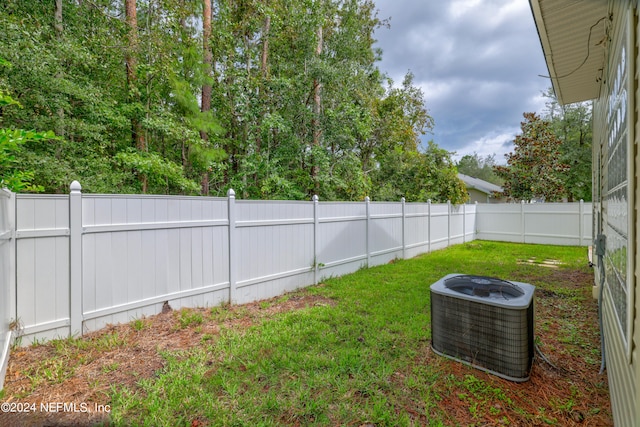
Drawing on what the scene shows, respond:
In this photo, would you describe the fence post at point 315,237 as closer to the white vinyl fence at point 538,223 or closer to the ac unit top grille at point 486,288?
the ac unit top grille at point 486,288

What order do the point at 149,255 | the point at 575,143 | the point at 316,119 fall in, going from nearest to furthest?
the point at 149,255 < the point at 316,119 < the point at 575,143

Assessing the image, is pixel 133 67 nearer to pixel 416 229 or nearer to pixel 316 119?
pixel 316 119

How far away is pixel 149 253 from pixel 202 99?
5867mm

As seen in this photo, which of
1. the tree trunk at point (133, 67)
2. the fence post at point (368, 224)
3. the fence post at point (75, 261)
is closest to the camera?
the fence post at point (75, 261)

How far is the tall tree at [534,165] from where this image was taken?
12.3 meters

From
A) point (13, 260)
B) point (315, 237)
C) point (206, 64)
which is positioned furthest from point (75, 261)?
point (206, 64)

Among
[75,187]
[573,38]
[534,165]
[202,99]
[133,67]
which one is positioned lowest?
[75,187]

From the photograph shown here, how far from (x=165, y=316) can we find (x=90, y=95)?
4724 mm

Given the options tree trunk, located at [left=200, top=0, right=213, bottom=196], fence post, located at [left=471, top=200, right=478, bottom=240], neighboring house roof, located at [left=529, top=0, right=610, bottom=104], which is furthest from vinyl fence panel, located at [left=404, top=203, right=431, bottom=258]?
tree trunk, located at [left=200, top=0, right=213, bottom=196]

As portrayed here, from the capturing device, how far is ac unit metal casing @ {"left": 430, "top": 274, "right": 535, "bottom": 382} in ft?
7.71

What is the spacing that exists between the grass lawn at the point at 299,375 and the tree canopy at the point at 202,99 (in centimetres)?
364

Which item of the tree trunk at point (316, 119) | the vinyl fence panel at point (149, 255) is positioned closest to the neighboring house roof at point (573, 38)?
the vinyl fence panel at point (149, 255)

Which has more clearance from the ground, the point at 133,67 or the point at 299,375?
the point at 133,67

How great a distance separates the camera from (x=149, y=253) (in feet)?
11.1
